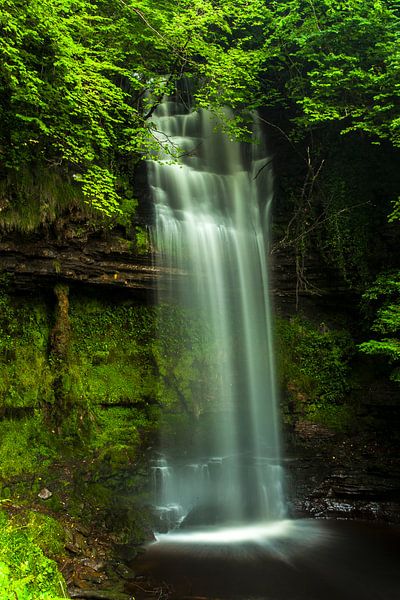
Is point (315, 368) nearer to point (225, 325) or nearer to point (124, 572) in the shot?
point (225, 325)

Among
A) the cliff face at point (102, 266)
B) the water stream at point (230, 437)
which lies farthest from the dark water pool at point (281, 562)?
the cliff face at point (102, 266)

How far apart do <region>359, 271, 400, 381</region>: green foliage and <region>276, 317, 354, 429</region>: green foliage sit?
943 mm

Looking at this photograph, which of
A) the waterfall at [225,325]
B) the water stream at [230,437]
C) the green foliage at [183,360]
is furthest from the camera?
the green foliage at [183,360]

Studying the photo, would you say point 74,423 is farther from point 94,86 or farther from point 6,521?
point 94,86

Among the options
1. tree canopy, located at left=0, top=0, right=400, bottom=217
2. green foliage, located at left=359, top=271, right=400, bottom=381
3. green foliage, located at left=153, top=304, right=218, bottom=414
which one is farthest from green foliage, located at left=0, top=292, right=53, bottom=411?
green foliage, located at left=359, top=271, right=400, bottom=381

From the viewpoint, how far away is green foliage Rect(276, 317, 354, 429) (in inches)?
368

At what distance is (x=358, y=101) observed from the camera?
9.09 m

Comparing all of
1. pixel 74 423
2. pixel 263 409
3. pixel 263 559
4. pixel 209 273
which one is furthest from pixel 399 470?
pixel 74 423

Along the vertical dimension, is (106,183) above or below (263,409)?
above

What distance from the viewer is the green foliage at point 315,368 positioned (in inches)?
368

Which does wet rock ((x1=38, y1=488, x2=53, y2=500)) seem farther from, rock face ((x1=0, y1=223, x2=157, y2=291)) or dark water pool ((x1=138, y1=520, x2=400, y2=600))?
rock face ((x1=0, y1=223, x2=157, y2=291))

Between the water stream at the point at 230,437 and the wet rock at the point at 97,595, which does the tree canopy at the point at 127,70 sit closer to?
the water stream at the point at 230,437

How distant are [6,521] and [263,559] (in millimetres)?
3477

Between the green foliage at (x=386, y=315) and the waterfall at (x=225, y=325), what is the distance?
225 cm
